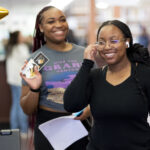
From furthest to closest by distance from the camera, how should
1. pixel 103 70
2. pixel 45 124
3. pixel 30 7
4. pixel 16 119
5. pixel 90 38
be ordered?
pixel 30 7 → pixel 90 38 → pixel 16 119 → pixel 45 124 → pixel 103 70

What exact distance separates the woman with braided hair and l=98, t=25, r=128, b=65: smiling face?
1.41 ft

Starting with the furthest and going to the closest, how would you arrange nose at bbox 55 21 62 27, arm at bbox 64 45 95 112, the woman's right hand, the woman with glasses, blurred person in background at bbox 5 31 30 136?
1. blurred person in background at bbox 5 31 30 136
2. nose at bbox 55 21 62 27
3. the woman's right hand
4. arm at bbox 64 45 95 112
5. the woman with glasses

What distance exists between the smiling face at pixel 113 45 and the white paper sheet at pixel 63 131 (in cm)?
53

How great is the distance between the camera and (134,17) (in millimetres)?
→ 5906

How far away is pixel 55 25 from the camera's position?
6.79ft

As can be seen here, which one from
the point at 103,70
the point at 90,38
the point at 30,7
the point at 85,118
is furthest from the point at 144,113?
the point at 30,7

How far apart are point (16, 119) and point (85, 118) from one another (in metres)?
3.40

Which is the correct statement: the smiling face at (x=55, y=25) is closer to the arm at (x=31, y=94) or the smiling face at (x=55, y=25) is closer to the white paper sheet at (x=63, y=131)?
the arm at (x=31, y=94)

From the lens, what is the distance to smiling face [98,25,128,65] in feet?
5.40

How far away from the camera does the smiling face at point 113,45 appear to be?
5.40 feet

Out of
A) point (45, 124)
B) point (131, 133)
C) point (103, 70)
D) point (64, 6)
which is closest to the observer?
point (131, 133)

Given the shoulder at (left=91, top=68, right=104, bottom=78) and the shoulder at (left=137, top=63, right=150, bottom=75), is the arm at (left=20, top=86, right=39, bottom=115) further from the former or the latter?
the shoulder at (left=137, top=63, right=150, bottom=75)

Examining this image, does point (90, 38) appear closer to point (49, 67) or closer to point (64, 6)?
point (64, 6)

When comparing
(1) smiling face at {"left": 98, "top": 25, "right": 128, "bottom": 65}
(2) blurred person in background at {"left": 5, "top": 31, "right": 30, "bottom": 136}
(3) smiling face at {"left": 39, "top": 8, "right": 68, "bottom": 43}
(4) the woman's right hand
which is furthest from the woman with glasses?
(2) blurred person in background at {"left": 5, "top": 31, "right": 30, "bottom": 136}
